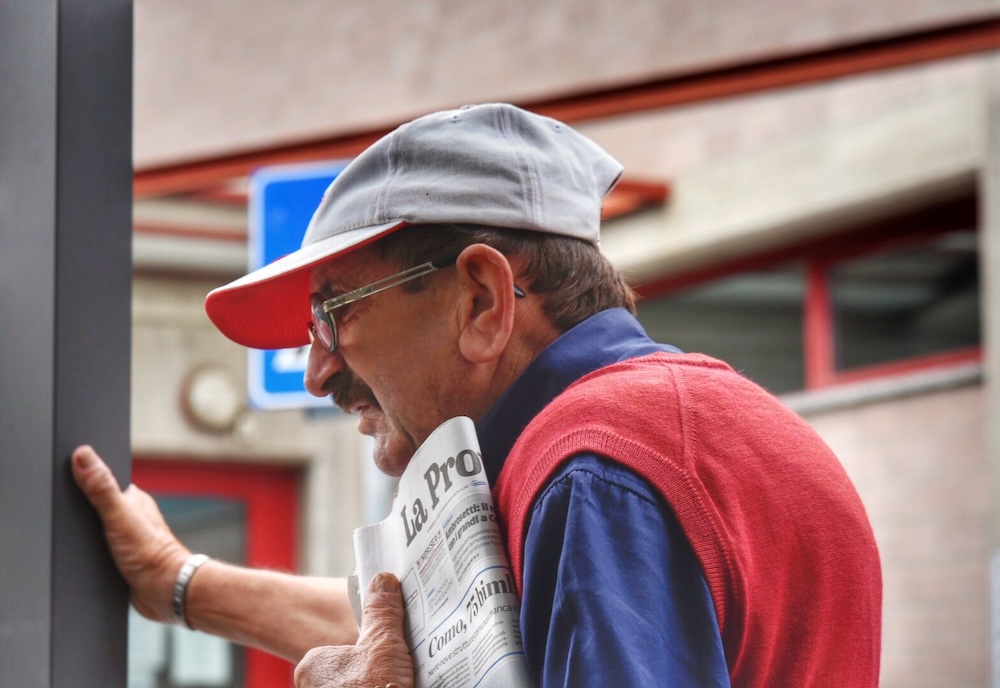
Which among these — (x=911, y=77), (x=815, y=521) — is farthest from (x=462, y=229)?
(x=911, y=77)

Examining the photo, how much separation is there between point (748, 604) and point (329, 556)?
803cm

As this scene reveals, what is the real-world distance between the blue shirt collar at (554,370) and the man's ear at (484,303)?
42mm

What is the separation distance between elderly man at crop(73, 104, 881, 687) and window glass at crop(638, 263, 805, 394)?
235 inches

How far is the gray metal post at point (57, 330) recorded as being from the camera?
1.62 metres

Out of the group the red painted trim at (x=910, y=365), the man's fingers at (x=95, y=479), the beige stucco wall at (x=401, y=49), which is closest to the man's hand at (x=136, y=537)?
the man's fingers at (x=95, y=479)

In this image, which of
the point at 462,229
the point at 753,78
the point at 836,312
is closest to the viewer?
the point at 462,229

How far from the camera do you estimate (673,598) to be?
1.21 m

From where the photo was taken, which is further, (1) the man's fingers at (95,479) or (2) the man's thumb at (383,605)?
(1) the man's fingers at (95,479)

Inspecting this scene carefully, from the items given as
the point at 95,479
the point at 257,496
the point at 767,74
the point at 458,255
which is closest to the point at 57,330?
the point at 95,479

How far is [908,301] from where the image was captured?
7172 mm

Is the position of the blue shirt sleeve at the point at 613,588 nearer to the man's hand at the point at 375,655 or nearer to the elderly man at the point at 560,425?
the elderly man at the point at 560,425

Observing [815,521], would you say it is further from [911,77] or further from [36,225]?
[911,77]

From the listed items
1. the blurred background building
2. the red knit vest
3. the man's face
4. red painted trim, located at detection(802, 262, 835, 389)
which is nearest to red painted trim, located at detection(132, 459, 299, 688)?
the blurred background building

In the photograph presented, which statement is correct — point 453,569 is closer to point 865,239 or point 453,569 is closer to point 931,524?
point 931,524
